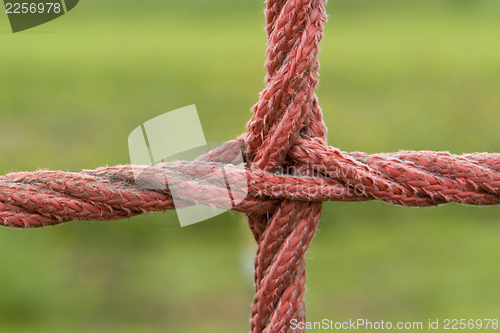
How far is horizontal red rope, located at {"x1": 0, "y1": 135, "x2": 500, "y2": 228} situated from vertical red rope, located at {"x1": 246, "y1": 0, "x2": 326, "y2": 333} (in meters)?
0.02

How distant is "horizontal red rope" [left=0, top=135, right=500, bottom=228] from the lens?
505 mm

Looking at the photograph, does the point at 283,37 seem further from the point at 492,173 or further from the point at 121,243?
the point at 121,243

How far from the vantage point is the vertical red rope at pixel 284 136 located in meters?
0.50

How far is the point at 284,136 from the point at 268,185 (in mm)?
59

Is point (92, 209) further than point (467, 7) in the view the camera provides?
No

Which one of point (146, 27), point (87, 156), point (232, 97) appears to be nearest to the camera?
point (87, 156)

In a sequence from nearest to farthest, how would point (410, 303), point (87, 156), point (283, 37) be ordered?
1. point (283, 37)
2. point (410, 303)
3. point (87, 156)

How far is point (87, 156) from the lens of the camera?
5.70 feet

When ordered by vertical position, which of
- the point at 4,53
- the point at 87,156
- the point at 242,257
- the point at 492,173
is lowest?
the point at 242,257

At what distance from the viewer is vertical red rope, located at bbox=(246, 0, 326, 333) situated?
1.64 feet

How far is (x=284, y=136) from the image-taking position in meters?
0.50

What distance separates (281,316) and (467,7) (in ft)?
8.62

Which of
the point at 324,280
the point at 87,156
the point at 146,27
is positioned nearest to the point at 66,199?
the point at 324,280

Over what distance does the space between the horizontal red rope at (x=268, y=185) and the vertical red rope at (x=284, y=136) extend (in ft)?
0.08
